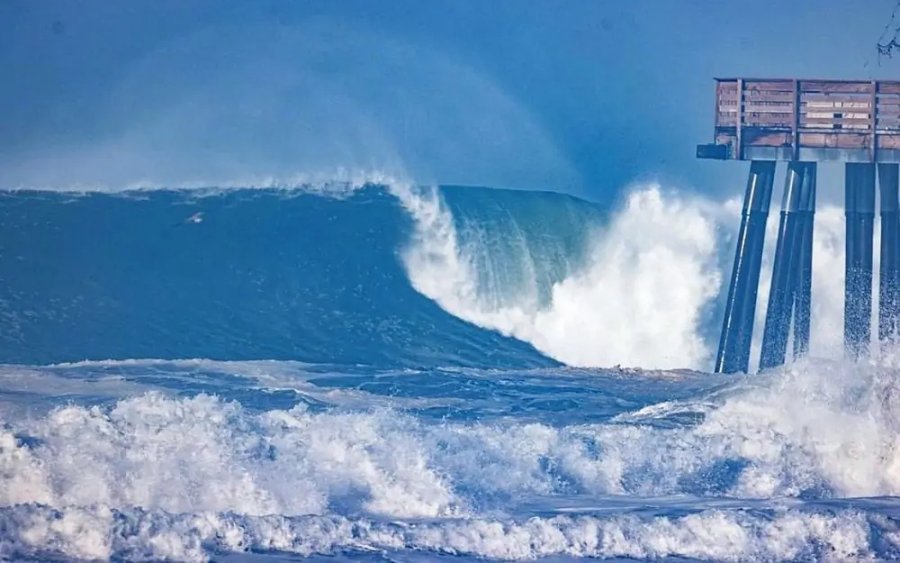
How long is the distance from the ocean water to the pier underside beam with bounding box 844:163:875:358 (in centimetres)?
73

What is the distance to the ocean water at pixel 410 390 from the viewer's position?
12.4 meters

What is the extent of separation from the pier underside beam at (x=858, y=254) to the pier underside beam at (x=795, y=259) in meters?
0.62

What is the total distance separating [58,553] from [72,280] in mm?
14879

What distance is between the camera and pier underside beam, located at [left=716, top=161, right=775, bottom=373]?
23188mm

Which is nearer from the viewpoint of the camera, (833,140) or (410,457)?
(410,457)

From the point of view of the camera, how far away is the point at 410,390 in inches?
804

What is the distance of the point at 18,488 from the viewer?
1252cm

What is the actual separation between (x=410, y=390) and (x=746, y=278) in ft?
19.0

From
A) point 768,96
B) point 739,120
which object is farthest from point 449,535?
point 768,96

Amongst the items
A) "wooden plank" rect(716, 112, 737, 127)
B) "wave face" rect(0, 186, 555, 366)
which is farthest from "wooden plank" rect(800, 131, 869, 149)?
"wave face" rect(0, 186, 555, 366)

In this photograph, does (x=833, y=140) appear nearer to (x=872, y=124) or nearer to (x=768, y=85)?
(x=872, y=124)

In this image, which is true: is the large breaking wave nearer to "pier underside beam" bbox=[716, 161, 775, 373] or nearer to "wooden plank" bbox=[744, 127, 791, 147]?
"pier underside beam" bbox=[716, 161, 775, 373]

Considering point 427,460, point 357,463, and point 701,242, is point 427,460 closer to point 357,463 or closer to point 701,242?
point 357,463

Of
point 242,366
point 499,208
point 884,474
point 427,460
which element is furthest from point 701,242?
point 427,460
